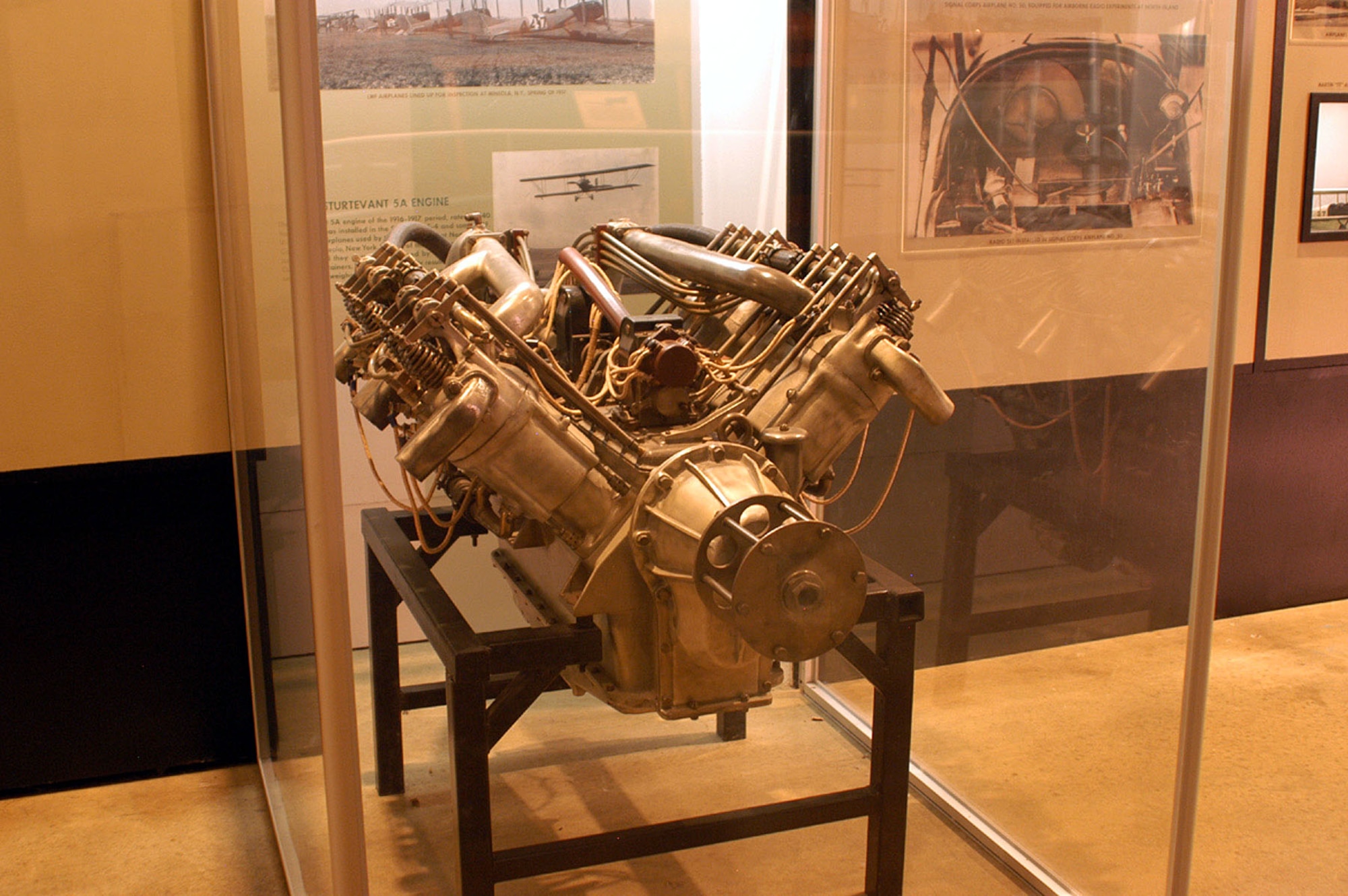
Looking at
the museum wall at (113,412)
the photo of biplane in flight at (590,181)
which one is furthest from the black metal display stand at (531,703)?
the photo of biplane in flight at (590,181)

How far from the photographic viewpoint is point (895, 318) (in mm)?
2639

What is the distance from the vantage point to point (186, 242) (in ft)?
10.9

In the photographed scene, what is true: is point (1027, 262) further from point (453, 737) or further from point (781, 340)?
point (453, 737)

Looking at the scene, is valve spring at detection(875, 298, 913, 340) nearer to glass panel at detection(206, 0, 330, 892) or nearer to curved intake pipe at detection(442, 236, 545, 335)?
curved intake pipe at detection(442, 236, 545, 335)

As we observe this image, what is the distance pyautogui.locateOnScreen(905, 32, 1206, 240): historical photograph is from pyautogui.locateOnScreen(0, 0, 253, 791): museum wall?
6.03ft

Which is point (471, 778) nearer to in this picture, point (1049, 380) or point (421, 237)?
point (421, 237)

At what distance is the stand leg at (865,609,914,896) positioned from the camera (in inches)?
105

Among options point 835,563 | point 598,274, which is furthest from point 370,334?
point 835,563

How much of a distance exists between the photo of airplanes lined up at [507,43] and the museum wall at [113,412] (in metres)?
0.61

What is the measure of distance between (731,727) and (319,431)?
80.6 inches

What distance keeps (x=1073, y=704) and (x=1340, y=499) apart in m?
2.41

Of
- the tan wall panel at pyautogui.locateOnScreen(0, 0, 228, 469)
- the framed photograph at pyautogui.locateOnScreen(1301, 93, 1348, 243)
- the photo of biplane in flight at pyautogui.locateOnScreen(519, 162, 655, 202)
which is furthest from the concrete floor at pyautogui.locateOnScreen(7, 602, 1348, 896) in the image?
the framed photograph at pyautogui.locateOnScreen(1301, 93, 1348, 243)

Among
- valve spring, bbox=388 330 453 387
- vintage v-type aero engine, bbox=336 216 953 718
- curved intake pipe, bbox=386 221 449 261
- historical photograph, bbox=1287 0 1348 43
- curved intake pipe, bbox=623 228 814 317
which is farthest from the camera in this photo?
historical photograph, bbox=1287 0 1348 43

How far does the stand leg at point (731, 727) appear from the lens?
12.0 feet
